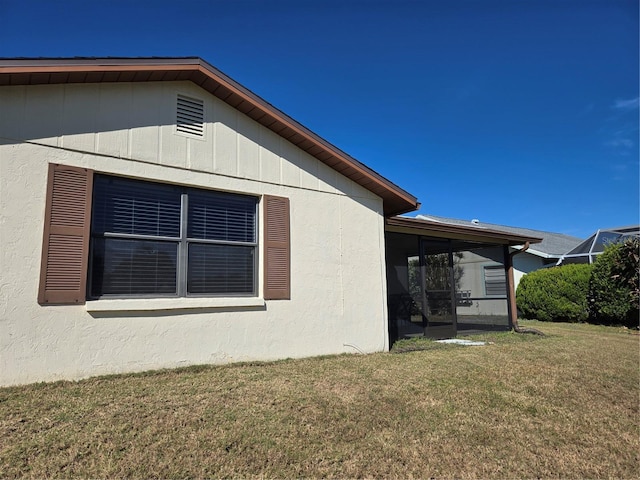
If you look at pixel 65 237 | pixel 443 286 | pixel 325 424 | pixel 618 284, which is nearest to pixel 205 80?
pixel 65 237

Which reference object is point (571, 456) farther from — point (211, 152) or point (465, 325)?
point (465, 325)

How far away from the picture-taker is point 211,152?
560 cm

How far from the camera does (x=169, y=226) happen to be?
206 inches

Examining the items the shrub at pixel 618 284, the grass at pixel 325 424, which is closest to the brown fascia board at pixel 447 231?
the shrub at pixel 618 284

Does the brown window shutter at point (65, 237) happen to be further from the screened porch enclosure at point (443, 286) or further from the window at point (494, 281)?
the window at point (494, 281)

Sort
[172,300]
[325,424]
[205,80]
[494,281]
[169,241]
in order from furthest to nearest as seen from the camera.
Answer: [494,281] < [205,80] < [169,241] < [172,300] < [325,424]

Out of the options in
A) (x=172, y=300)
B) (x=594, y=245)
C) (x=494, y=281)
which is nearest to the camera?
(x=172, y=300)

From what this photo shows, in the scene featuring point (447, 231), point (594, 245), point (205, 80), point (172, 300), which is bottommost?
point (172, 300)

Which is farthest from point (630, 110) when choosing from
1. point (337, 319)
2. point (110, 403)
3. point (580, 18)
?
point (110, 403)

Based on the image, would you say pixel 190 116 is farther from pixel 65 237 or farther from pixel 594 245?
pixel 594 245

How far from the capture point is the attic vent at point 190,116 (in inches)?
215

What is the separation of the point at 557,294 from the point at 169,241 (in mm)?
13421

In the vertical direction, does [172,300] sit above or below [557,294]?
above

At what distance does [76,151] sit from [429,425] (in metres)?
4.85
